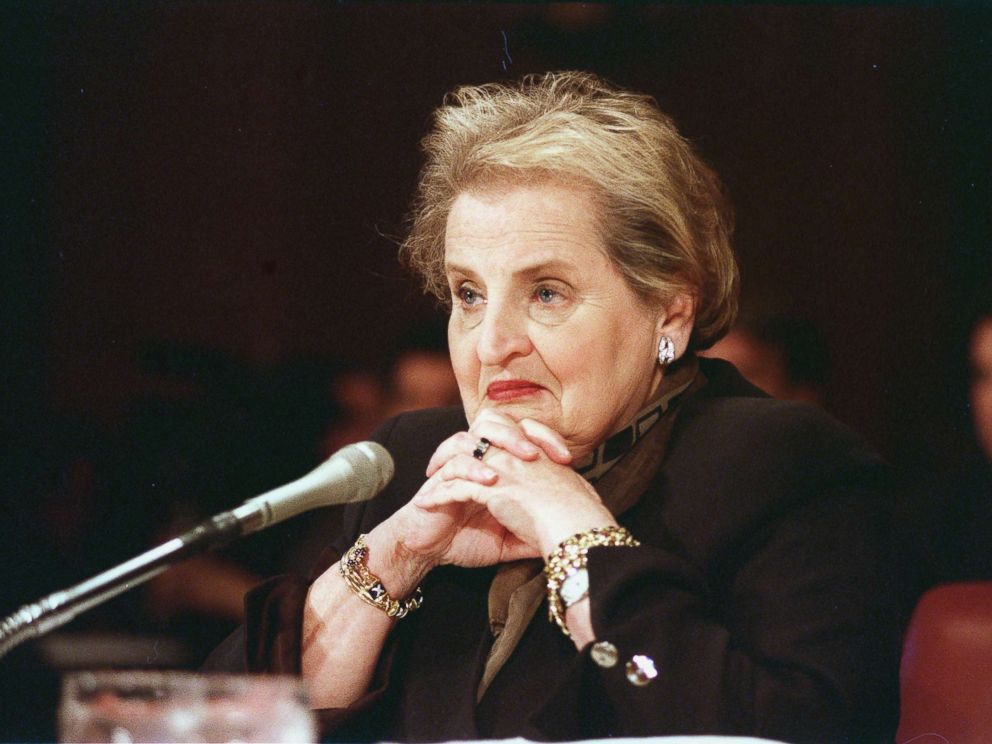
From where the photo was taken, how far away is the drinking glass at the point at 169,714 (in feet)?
4.97

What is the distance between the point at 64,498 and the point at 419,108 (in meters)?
1.09

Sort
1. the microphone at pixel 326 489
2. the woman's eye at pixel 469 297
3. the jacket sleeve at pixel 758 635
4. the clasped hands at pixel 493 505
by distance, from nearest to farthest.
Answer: the microphone at pixel 326 489 → the jacket sleeve at pixel 758 635 → the clasped hands at pixel 493 505 → the woman's eye at pixel 469 297

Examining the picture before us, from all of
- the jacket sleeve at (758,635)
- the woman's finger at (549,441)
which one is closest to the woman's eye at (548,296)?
the woman's finger at (549,441)

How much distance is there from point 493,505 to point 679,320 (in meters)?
0.48

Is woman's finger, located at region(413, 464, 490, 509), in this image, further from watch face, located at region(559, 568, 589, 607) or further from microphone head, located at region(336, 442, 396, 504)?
watch face, located at region(559, 568, 589, 607)

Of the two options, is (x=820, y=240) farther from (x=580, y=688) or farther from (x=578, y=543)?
(x=580, y=688)

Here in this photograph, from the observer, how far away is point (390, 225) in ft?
7.33

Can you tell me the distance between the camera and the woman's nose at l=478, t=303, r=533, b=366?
1.91 m

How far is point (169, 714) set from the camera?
158cm

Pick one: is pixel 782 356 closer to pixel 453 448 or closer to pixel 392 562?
pixel 453 448

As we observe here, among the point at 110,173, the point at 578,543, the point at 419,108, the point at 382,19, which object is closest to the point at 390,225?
the point at 419,108

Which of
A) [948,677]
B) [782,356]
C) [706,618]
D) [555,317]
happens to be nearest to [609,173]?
[555,317]

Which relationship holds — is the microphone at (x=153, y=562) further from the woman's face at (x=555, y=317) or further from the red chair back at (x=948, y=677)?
the red chair back at (x=948, y=677)

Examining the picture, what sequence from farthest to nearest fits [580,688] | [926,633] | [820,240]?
[820,240]
[926,633]
[580,688]
